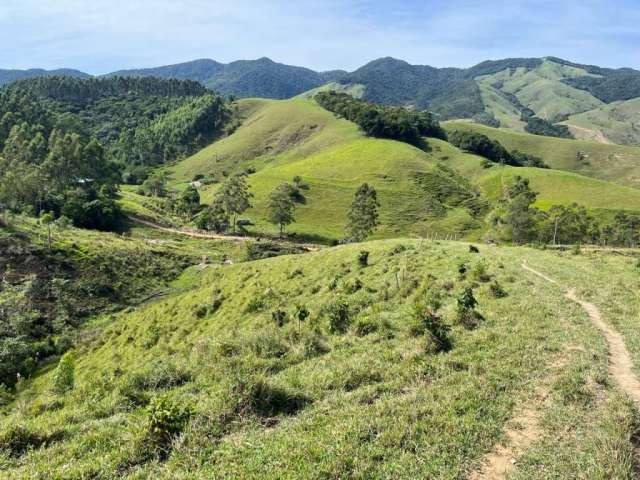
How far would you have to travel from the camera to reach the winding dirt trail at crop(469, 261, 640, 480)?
9.43 meters

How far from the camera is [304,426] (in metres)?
11.3

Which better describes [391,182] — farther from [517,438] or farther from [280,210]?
[517,438]

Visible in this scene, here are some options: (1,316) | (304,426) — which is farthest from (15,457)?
(1,316)

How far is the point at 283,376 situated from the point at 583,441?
9313 mm

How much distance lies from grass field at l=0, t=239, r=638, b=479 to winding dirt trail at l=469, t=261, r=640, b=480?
17cm

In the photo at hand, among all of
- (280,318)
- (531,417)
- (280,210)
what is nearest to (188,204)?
(280,210)

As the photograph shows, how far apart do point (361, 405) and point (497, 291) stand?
50.7ft

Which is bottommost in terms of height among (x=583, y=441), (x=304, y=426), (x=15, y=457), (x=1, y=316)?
Answer: (x=1, y=316)

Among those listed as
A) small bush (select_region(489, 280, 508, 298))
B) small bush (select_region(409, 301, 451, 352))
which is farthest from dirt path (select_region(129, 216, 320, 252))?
small bush (select_region(409, 301, 451, 352))

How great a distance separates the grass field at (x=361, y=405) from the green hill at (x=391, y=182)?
295 ft

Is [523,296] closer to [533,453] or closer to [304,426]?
[533,453]

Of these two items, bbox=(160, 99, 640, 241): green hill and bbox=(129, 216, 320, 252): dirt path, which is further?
bbox=(160, 99, 640, 241): green hill

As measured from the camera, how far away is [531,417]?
1128 centimetres

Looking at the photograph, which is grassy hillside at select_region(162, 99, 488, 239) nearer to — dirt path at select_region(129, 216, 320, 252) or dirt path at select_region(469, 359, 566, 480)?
dirt path at select_region(129, 216, 320, 252)
